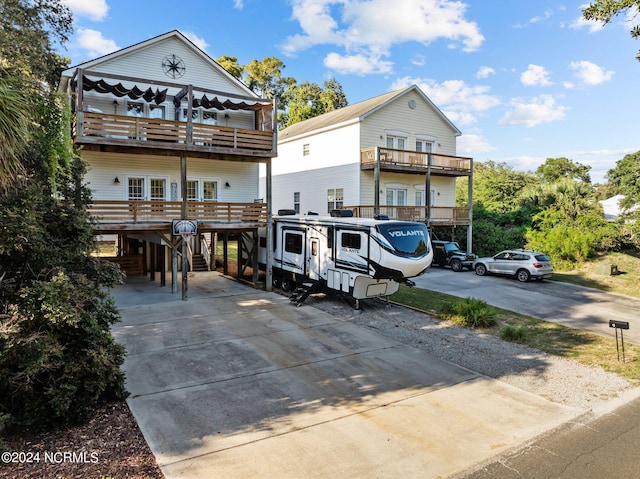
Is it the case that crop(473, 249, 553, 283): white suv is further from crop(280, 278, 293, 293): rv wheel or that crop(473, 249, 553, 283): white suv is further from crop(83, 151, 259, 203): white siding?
crop(83, 151, 259, 203): white siding

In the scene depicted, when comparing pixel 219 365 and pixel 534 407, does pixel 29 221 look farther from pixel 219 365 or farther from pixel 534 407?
pixel 534 407

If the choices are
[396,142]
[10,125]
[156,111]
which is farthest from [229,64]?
[10,125]

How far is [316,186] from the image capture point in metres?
26.9

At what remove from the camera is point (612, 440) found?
19.5ft

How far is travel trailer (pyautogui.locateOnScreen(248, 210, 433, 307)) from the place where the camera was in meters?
12.6

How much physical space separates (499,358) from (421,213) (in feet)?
53.0

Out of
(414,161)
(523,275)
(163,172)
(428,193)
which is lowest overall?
(523,275)

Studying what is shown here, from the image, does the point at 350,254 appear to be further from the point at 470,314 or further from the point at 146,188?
the point at 146,188

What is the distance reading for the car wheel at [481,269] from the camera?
2131 cm

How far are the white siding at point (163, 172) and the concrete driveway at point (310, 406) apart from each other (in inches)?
300

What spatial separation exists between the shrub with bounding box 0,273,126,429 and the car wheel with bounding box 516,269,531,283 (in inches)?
740

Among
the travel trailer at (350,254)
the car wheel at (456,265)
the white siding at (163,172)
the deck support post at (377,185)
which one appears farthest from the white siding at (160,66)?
the car wheel at (456,265)

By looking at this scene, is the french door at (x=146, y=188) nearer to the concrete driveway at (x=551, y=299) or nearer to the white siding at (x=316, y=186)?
the white siding at (x=316, y=186)

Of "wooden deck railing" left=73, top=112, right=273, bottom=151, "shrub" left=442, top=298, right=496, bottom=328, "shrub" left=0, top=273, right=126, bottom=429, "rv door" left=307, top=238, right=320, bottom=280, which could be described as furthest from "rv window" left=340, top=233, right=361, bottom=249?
"shrub" left=0, top=273, right=126, bottom=429
